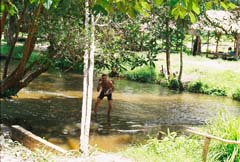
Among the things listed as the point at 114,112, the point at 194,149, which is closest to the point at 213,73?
the point at 114,112

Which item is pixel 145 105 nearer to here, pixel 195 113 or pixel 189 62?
pixel 195 113

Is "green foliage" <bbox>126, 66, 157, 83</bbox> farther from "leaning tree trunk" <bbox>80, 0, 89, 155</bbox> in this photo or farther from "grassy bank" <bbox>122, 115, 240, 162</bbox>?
"grassy bank" <bbox>122, 115, 240, 162</bbox>

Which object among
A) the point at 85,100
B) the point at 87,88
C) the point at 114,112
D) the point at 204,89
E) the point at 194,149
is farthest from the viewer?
the point at 204,89

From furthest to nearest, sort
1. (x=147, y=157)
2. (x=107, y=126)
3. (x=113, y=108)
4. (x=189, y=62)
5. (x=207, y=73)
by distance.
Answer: (x=189, y=62)
(x=207, y=73)
(x=113, y=108)
(x=107, y=126)
(x=147, y=157)

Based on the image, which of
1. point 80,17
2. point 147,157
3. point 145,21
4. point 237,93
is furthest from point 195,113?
point 147,157

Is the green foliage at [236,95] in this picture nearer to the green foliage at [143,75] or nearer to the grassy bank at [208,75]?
the grassy bank at [208,75]

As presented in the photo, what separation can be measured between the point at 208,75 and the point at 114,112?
8956mm

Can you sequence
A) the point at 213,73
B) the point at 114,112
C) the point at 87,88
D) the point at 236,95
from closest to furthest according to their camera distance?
1. the point at 87,88
2. the point at 114,112
3. the point at 236,95
4. the point at 213,73

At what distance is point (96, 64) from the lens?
1245 cm

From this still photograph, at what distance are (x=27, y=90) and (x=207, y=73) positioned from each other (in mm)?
9562

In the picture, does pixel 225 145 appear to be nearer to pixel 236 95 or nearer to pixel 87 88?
pixel 87 88

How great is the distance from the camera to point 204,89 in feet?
73.8

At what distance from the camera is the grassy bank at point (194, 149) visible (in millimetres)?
8203

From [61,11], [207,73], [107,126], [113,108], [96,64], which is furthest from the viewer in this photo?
[207,73]
